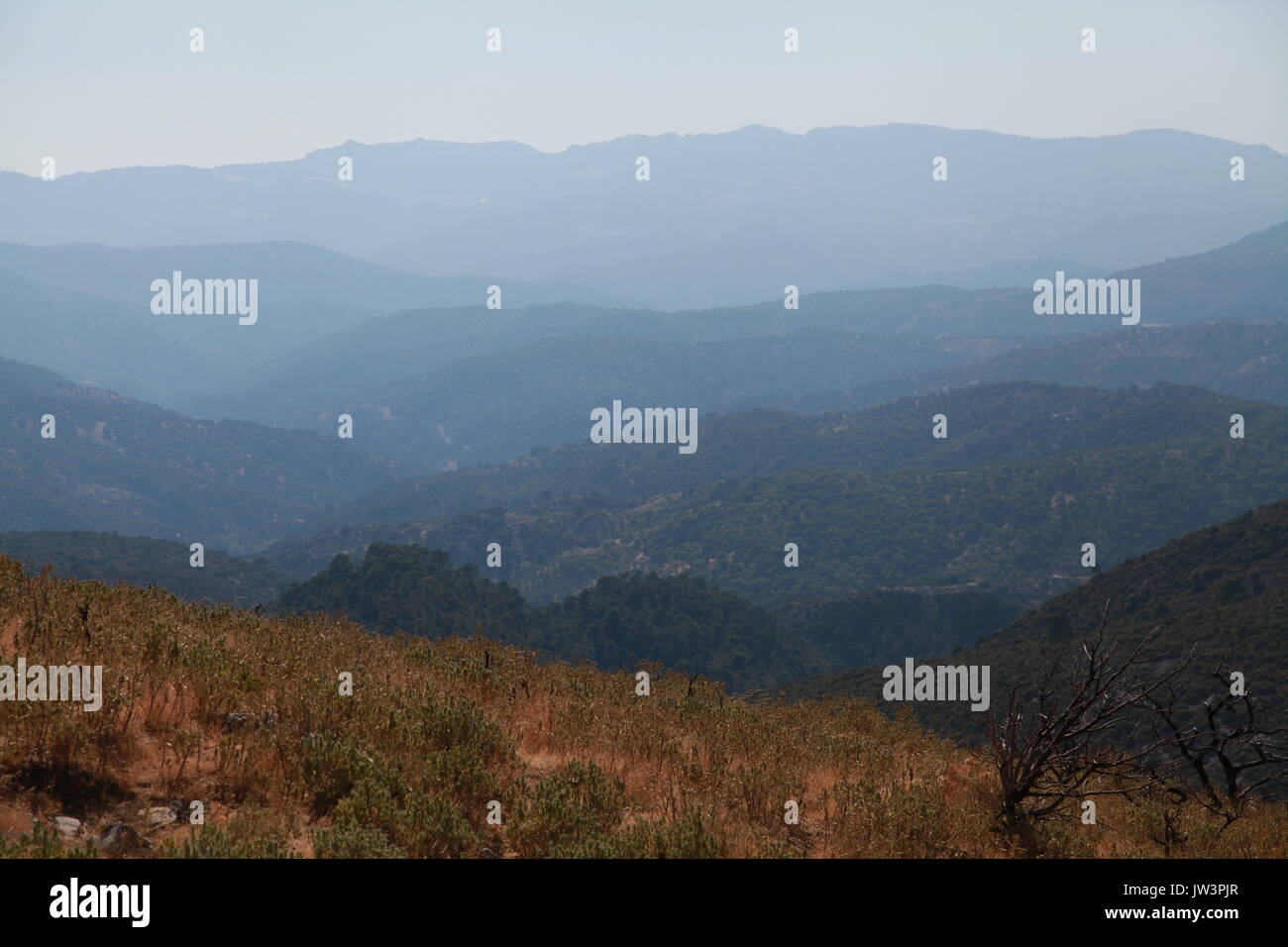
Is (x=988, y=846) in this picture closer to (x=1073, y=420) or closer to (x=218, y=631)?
(x=218, y=631)

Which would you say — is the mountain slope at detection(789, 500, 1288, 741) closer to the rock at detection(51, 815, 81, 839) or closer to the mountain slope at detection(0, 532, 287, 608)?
the rock at detection(51, 815, 81, 839)

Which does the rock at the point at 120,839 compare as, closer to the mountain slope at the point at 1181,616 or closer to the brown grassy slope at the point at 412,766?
the brown grassy slope at the point at 412,766

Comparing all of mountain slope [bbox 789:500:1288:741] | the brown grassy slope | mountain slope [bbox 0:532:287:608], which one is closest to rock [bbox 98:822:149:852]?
the brown grassy slope

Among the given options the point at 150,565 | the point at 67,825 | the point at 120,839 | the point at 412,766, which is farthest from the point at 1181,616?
the point at 150,565

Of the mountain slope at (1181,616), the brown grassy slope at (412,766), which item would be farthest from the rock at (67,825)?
the mountain slope at (1181,616)

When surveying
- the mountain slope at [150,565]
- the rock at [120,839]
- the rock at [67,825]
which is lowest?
the rock at [120,839]

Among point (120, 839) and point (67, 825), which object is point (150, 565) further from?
point (120, 839)
